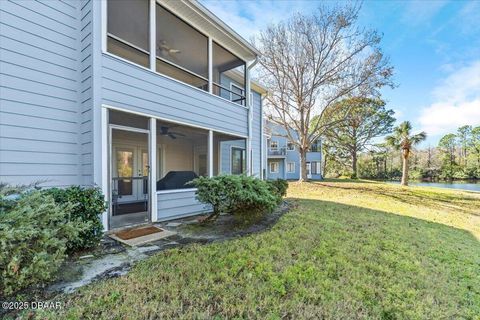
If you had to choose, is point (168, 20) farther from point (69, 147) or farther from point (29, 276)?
point (29, 276)

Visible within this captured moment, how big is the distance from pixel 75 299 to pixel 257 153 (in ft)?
31.9

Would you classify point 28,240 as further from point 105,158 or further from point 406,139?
point 406,139

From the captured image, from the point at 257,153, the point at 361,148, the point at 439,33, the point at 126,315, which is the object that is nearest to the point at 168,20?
the point at 126,315

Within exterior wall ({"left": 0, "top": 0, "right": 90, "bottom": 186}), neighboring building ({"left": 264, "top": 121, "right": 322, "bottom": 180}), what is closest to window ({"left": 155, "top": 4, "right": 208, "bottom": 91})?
exterior wall ({"left": 0, "top": 0, "right": 90, "bottom": 186})

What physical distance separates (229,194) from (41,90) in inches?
156

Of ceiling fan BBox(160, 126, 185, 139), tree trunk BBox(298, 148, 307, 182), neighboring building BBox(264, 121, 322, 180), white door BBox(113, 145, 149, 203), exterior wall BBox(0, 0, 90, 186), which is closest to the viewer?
exterior wall BBox(0, 0, 90, 186)

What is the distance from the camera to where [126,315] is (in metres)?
1.95

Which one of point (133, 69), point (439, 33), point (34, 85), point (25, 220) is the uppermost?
point (439, 33)

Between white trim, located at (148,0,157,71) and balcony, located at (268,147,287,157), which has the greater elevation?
white trim, located at (148,0,157,71)

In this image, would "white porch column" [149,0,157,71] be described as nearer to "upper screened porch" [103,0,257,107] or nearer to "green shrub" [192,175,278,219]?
"upper screened porch" [103,0,257,107]

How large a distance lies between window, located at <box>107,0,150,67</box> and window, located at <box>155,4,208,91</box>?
1.15ft

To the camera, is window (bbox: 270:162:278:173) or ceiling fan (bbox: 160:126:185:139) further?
window (bbox: 270:162:278:173)

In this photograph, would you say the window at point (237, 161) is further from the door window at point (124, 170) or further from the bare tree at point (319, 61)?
the bare tree at point (319, 61)

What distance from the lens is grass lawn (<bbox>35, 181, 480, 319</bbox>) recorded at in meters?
2.14
